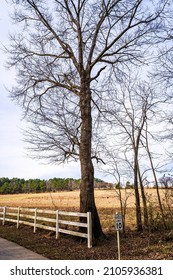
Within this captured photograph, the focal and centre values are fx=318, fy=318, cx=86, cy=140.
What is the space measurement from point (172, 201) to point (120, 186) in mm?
2946

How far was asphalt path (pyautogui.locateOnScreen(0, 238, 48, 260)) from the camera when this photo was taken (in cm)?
914

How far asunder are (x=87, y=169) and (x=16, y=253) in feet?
14.7

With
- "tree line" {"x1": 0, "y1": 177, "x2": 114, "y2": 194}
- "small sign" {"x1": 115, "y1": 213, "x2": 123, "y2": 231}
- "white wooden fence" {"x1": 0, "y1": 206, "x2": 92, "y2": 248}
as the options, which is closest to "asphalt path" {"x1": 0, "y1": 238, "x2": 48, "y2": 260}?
"white wooden fence" {"x1": 0, "y1": 206, "x2": 92, "y2": 248}

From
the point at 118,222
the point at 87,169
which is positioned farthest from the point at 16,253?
the point at 87,169

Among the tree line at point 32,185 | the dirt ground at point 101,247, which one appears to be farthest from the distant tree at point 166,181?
the tree line at point 32,185

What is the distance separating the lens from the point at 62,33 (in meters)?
14.9

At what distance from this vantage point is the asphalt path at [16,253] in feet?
30.0

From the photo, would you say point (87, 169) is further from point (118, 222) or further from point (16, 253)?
point (118, 222)

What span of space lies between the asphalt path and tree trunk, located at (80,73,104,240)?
2.99 metres

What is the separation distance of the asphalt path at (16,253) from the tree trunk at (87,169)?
9.80ft

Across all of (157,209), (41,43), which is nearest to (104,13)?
(41,43)

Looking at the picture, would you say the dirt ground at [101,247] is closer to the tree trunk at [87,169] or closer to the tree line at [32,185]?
the tree trunk at [87,169]

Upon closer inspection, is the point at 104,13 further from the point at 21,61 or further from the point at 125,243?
the point at 125,243

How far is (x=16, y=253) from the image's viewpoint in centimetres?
988
